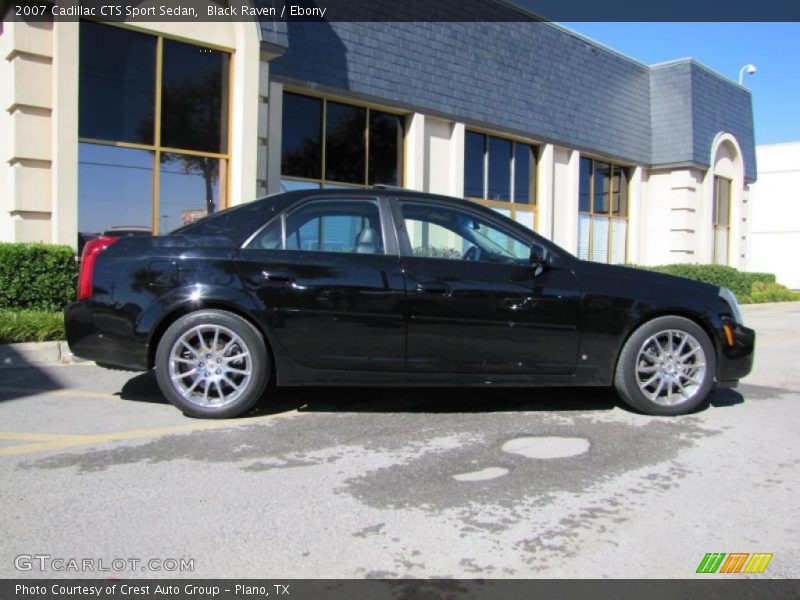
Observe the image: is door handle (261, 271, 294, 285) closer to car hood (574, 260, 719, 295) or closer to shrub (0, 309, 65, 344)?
car hood (574, 260, 719, 295)

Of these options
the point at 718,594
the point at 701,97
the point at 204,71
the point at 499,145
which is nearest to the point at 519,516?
the point at 718,594

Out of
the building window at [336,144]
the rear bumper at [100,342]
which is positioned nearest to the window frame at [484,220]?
the rear bumper at [100,342]

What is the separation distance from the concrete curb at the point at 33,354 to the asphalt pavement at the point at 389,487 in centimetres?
124

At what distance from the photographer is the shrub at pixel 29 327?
7.30 meters

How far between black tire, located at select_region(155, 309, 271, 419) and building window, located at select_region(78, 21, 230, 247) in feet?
16.2

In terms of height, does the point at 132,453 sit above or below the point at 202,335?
below

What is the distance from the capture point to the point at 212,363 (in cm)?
491

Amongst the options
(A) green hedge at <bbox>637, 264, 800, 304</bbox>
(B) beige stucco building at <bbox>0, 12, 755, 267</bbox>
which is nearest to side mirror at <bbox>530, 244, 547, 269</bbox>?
(B) beige stucco building at <bbox>0, 12, 755, 267</bbox>

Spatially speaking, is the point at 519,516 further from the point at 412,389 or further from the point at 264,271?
the point at 412,389

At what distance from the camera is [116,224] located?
31.4ft

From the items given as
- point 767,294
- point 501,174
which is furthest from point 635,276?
point 767,294

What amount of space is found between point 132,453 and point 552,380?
2951mm

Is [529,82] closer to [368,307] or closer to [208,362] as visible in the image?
[368,307]

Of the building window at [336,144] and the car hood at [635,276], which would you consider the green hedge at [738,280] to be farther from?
the car hood at [635,276]
